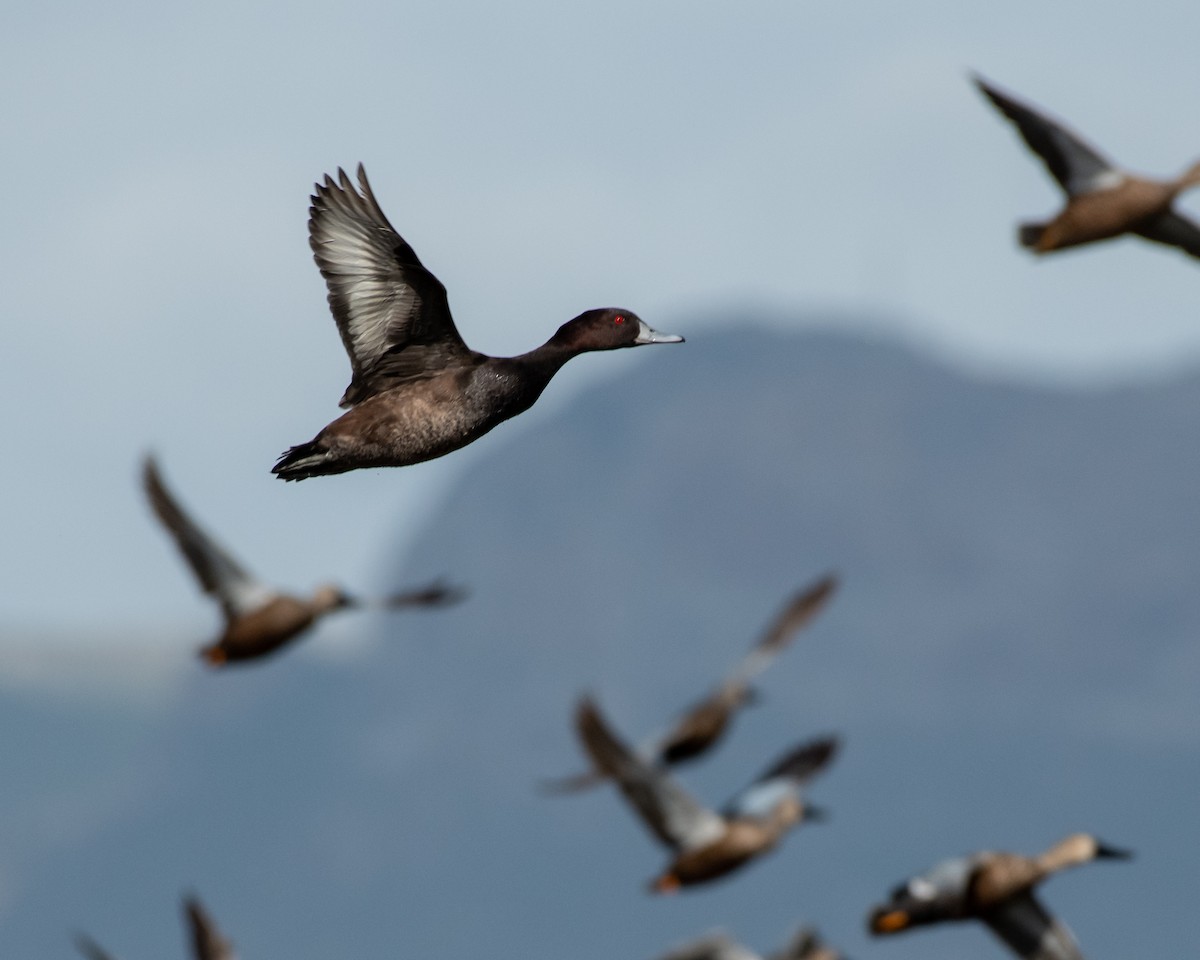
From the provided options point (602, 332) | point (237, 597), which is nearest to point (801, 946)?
point (237, 597)

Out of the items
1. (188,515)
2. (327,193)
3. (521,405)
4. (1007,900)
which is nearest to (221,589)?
(188,515)

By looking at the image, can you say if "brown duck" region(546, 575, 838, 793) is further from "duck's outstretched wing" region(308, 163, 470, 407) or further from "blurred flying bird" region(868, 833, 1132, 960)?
"duck's outstretched wing" region(308, 163, 470, 407)

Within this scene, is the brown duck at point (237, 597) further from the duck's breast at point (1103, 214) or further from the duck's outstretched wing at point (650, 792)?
the duck's breast at point (1103, 214)

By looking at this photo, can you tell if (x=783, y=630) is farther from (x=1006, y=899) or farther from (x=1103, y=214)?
(x=1103, y=214)

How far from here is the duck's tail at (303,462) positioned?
10570 millimetres

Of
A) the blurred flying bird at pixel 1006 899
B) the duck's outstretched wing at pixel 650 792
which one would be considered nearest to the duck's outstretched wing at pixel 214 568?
the duck's outstretched wing at pixel 650 792

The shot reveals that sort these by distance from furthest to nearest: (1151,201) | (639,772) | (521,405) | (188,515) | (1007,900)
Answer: (188,515), (639,772), (1007,900), (1151,201), (521,405)

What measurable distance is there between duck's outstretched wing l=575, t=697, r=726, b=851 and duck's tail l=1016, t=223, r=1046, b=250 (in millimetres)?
4306

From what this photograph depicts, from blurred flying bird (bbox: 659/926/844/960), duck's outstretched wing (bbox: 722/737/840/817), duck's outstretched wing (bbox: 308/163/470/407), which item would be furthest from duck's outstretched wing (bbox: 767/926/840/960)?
duck's outstretched wing (bbox: 308/163/470/407)

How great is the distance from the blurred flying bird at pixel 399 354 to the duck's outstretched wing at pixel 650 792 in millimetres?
4879

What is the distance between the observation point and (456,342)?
1111cm

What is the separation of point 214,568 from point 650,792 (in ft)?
17.2

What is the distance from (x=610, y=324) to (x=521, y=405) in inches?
49.8

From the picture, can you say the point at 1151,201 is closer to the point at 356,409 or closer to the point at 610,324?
the point at 610,324
